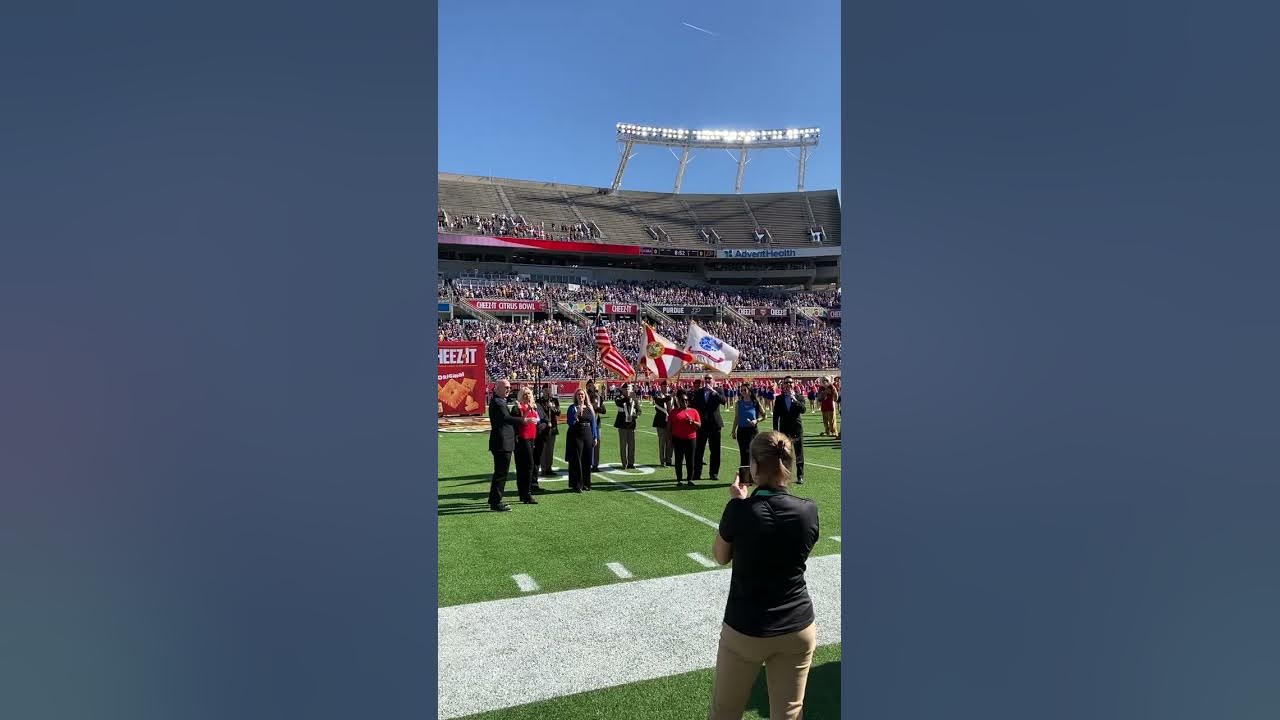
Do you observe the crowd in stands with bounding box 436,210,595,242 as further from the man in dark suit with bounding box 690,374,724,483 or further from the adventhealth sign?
the man in dark suit with bounding box 690,374,724,483

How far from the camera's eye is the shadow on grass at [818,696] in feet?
12.0

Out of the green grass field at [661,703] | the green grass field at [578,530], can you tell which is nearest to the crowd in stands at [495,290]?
the green grass field at [578,530]

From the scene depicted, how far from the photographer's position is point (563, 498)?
31.5ft

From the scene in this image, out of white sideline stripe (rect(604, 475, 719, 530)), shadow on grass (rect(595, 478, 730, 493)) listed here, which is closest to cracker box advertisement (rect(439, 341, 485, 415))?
shadow on grass (rect(595, 478, 730, 493))

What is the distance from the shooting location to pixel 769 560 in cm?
254

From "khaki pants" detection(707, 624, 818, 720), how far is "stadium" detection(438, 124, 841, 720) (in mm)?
1072

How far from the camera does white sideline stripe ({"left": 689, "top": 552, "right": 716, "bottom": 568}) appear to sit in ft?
20.6

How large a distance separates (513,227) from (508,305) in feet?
39.5

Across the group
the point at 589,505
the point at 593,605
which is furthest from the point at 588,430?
the point at 593,605
